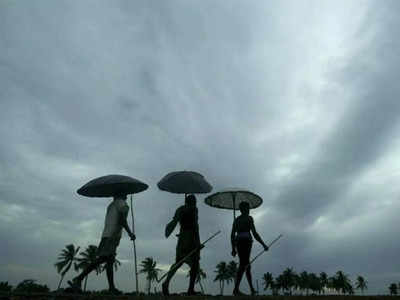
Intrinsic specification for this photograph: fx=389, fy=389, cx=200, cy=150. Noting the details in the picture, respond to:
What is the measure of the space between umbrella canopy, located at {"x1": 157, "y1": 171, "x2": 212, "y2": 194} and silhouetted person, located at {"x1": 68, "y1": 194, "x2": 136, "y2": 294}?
4.62ft

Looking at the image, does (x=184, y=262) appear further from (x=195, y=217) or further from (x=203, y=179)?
(x=203, y=179)

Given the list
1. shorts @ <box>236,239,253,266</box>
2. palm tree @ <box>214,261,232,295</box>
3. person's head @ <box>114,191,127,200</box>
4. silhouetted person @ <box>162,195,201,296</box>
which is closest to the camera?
silhouetted person @ <box>162,195,201,296</box>

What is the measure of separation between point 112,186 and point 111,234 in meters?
1.01

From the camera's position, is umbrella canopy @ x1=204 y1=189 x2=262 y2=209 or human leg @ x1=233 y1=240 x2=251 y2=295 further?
umbrella canopy @ x1=204 y1=189 x2=262 y2=209

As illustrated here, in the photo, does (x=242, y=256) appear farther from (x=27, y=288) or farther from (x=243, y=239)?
(x=27, y=288)

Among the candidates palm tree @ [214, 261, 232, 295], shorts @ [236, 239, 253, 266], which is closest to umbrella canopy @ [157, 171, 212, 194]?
shorts @ [236, 239, 253, 266]

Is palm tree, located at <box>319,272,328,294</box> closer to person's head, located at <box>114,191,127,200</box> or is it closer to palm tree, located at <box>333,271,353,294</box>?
palm tree, located at <box>333,271,353,294</box>

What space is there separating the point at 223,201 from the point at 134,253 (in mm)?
3129

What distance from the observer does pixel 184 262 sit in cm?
802

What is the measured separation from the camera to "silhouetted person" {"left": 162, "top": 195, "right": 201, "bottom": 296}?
7.99 metres

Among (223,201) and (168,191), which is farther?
(223,201)

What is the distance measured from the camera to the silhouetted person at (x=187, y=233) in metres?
7.99

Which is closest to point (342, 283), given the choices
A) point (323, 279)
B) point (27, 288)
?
point (323, 279)

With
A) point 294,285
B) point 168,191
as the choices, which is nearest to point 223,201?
point 168,191
